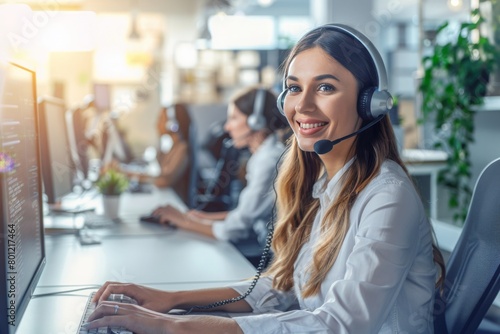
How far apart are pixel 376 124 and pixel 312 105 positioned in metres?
0.14

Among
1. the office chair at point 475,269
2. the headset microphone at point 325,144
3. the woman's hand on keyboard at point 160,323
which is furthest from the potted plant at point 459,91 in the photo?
the woman's hand on keyboard at point 160,323

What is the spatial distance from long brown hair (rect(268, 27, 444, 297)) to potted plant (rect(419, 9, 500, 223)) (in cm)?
224

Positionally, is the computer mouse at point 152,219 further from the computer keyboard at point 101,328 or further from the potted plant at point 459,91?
the potted plant at point 459,91

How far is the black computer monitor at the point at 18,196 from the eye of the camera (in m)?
0.84

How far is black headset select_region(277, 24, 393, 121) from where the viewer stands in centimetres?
114

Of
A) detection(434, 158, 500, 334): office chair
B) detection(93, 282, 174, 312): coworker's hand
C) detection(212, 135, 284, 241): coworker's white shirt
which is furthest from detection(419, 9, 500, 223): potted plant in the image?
detection(93, 282, 174, 312): coworker's hand

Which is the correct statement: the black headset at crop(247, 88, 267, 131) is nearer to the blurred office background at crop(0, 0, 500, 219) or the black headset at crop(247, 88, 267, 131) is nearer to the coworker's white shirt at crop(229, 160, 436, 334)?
the coworker's white shirt at crop(229, 160, 436, 334)

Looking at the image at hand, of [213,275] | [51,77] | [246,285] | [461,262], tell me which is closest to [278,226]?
[246,285]

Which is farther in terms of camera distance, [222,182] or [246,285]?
[222,182]

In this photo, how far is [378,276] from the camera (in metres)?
0.98

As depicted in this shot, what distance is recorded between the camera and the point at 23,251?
104 centimetres

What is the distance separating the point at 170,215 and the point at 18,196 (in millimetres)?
1327

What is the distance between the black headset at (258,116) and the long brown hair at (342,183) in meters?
1.26

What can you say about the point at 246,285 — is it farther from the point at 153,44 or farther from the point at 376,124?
the point at 153,44
